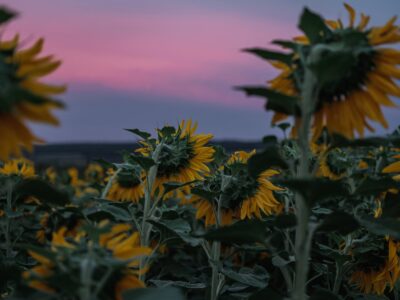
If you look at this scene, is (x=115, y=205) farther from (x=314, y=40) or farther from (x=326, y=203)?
(x=326, y=203)

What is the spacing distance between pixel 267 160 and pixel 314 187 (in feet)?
0.48

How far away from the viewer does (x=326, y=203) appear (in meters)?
3.64

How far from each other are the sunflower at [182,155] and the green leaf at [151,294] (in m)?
1.16

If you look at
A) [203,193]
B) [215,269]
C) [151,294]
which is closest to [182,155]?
[203,193]

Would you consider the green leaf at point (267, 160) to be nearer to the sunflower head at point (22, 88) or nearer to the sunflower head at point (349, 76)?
the sunflower head at point (349, 76)

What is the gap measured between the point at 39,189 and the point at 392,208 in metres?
1.10

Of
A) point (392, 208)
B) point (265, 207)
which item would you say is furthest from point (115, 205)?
point (392, 208)

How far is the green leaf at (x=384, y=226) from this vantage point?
4.94ft

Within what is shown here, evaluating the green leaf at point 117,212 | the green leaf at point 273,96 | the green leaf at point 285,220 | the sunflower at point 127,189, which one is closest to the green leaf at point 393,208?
the green leaf at point 285,220

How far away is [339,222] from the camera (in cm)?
137

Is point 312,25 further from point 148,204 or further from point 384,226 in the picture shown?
point 148,204

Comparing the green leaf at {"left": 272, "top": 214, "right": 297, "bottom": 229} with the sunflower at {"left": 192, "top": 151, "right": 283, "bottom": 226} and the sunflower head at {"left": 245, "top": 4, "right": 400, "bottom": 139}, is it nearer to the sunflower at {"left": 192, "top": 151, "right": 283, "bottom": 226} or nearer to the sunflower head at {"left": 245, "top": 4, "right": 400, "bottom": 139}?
the sunflower head at {"left": 245, "top": 4, "right": 400, "bottom": 139}

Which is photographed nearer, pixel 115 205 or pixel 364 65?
pixel 364 65

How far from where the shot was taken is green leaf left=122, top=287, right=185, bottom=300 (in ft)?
4.16
